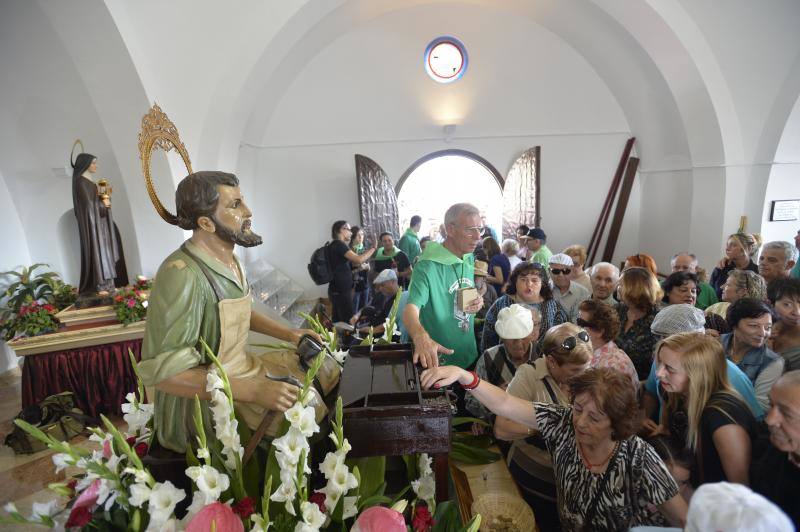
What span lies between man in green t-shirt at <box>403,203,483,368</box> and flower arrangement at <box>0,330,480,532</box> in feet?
4.10

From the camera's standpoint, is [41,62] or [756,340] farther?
[41,62]

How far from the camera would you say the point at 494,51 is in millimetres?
9078

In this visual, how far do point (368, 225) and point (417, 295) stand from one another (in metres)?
6.68

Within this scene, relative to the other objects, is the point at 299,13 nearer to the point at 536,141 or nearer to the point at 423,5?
the point at 423,5

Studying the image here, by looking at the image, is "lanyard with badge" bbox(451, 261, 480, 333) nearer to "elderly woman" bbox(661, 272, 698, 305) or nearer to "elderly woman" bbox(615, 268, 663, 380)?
"elderly woman" bbox(615, 268, 663, 380)

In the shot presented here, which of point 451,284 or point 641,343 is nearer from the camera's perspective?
point 451,284

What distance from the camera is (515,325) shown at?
→ 2.44m

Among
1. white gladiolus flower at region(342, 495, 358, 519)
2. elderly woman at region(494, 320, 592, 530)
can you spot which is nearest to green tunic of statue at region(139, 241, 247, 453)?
white gladiolus flower at region(342, 495, 358, 519)

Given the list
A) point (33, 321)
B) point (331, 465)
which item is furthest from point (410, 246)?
point (331, 465)

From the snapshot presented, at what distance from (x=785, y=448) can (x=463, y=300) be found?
1.55m

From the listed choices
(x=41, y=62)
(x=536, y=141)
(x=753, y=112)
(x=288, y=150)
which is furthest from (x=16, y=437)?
(x=753, y=112)

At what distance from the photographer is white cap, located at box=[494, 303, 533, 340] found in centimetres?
244

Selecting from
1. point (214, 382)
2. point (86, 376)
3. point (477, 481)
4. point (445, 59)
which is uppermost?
point (445, 59)

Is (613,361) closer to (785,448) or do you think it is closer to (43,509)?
(785,448)
